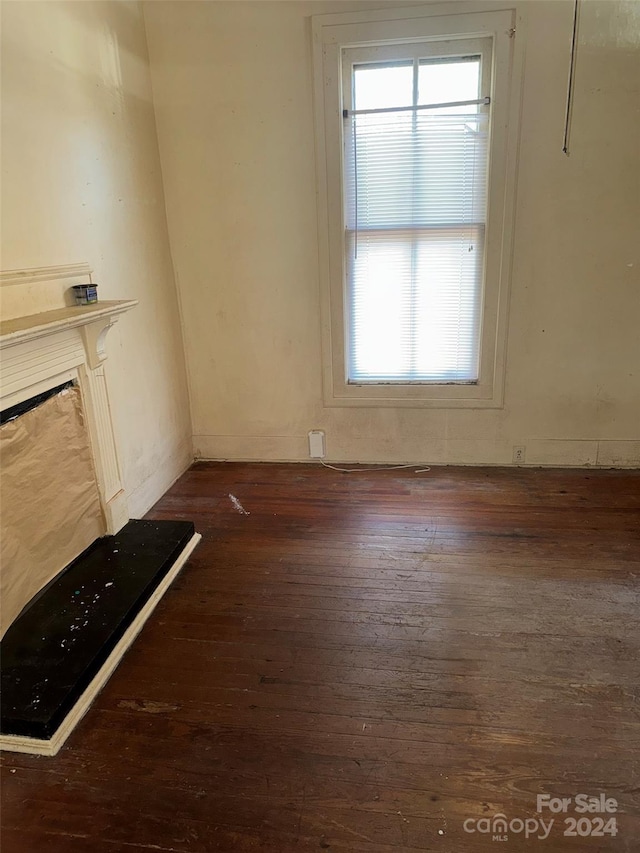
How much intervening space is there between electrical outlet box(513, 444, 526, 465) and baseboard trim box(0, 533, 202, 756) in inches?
88.4

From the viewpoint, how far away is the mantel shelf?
1874 mm

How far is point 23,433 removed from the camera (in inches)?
82.4

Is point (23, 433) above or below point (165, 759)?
above

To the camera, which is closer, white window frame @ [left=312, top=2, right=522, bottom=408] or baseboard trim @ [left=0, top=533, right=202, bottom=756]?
baseboard trim @ [left=0, top=533, right=202, bottom=756]

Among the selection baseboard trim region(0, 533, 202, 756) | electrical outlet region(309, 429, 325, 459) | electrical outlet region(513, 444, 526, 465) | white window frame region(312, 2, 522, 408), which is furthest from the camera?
electrical outlet region(309, 429, 325, 459)

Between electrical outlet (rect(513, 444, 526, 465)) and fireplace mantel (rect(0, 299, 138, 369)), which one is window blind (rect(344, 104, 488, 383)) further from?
→ fireplace mantel (rect(0, 299, 138, 369))

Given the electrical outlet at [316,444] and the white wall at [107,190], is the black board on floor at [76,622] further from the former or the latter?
the electrical outlet at [316,444]

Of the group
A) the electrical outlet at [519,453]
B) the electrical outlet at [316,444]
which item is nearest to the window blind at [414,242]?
the electrical outlet at [316,444]

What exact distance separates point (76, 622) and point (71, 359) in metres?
1.06

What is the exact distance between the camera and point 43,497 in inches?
87.1

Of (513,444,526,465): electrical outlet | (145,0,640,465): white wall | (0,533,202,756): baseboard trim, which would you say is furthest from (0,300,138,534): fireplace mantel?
(513,444,526,465): electrical outlet

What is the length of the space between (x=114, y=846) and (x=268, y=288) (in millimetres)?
2846

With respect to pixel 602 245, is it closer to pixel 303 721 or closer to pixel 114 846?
pixel 303 721

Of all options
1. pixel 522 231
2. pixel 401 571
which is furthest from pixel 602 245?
pixel 401 571
